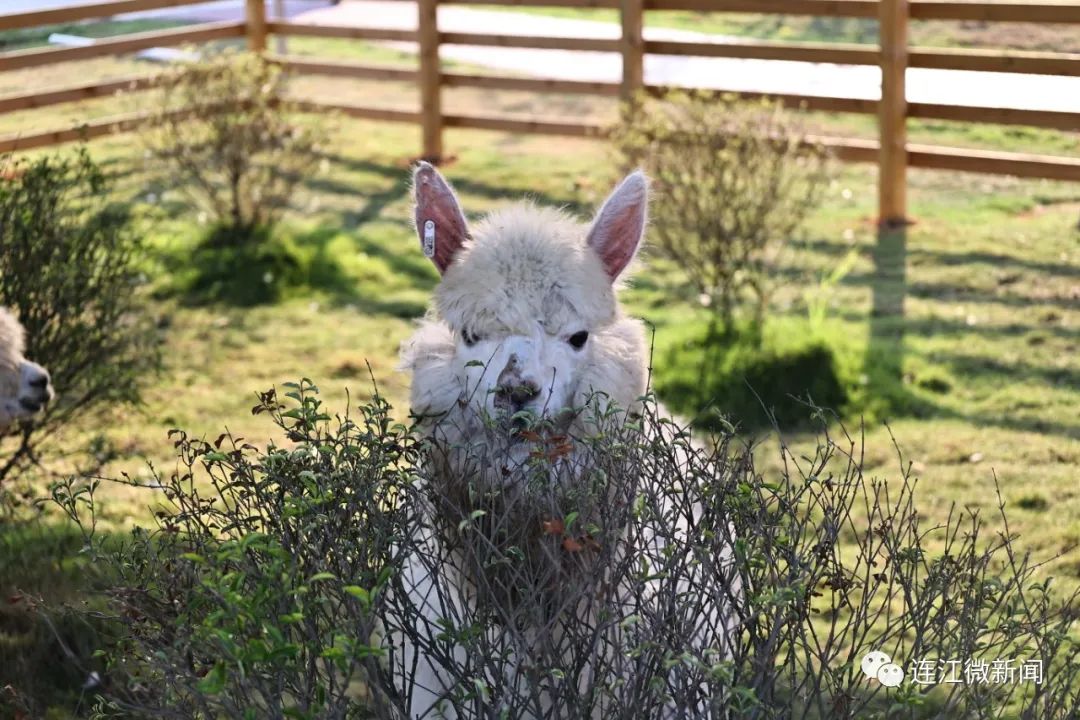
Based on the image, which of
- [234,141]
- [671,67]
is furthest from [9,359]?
[671,67]

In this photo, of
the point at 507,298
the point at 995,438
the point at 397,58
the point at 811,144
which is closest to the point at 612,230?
the point at 507,298

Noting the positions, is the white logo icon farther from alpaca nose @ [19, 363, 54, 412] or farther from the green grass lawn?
alpaca nose @ [19, 363, 54, 412]

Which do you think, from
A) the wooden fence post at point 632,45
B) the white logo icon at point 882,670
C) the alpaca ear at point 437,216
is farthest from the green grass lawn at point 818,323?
the white logo icon at point 882,670

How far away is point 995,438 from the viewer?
683 cm

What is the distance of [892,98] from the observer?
10.2 m

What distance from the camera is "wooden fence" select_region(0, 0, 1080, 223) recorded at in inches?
380

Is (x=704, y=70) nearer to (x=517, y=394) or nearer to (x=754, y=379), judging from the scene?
(x=754, y=379)

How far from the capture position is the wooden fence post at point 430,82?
42.5 ft

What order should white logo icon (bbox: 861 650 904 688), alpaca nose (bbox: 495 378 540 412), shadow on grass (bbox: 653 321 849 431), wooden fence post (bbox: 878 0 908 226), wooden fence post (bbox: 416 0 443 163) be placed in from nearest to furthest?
1. white logo icon (bbox: 861 650 904 688)
2. alpaca nose (bbox: 495 378 540 412)
3. shadow on grass (bbox: 653 321 849 431)
4. wooden fence post (bbox: 878 0 908 226)
5. wooden fence post (bbox: 416 0 443 163)

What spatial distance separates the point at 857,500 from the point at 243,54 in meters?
6.79

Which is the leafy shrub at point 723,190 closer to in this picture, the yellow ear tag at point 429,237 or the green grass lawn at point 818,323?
the green grass lawn at point 818,323

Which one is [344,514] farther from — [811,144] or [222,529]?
[811,144]

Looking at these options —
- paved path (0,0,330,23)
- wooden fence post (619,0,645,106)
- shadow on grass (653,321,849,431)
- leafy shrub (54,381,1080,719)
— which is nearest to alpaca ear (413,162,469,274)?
leafy shrub (54,381,1080,719)

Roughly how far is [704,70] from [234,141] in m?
5.70
